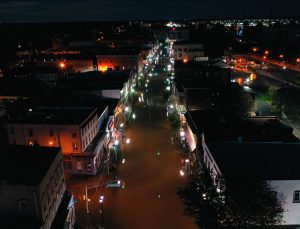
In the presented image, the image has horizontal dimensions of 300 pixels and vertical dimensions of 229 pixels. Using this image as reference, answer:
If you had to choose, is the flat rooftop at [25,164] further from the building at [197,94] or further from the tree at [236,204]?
the building at [197,94]

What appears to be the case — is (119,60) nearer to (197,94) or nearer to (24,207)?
(197,94)

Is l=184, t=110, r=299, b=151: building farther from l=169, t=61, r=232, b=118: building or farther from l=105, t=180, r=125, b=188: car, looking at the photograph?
l=105, t=180, r=125, b=188: car

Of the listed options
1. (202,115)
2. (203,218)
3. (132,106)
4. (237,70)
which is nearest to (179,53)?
(237,70)

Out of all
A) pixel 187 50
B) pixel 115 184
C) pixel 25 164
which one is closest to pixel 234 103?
pixel 115 184

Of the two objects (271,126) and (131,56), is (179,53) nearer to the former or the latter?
(131,56)

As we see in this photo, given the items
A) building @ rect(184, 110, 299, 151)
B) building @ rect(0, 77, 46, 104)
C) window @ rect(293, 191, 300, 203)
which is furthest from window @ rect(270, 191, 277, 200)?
building @ rect(0, 77, 46, 104)

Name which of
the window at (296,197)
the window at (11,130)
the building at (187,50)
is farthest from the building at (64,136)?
the building at (187,50)
